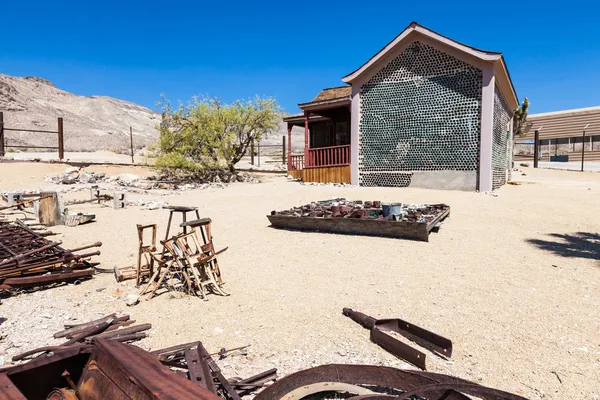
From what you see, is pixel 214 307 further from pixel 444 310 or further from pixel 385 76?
pixel 385 76

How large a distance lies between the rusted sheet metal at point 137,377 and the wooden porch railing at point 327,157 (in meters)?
16.1

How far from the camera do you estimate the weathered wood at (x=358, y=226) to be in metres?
7.26

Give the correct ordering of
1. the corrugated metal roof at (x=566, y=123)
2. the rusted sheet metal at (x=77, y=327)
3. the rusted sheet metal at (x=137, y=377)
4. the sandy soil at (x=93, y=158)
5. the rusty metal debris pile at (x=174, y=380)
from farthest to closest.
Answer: the corrugated metal roof at (x=566, y=123)
the sandy soil at (x=93, y=158)
the rusted sheet metal at (x=77, y=327)
the rusty metal debris pile at (x=174, y=380)
the rusted sheet metal at (x=137, y=377)

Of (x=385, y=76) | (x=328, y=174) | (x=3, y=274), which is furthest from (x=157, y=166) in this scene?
(x=3, y=274)

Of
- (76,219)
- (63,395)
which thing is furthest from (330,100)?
(63,395)

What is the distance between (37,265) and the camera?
491 cm

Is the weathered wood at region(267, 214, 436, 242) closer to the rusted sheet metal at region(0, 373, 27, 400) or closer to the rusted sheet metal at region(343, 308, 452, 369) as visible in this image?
the rusted sheet metal at region(343, 308, 452, 369)

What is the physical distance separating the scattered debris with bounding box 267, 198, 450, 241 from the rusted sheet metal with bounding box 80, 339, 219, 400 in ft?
20.3

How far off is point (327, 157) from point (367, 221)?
11.0 m

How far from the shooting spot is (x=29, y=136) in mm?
45750

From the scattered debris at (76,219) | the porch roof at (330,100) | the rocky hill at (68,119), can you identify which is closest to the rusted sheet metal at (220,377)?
the scattered debris at (76,219)

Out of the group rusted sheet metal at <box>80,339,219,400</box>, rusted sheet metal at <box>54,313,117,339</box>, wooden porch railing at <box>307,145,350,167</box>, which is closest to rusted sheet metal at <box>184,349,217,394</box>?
rusted sheet metal at <box>80,339,219,400</box>

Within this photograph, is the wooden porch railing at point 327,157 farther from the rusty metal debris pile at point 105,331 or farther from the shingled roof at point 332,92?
the rusty metal debris pile at point 105,331

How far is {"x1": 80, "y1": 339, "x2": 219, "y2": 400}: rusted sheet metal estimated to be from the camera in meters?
1.38
